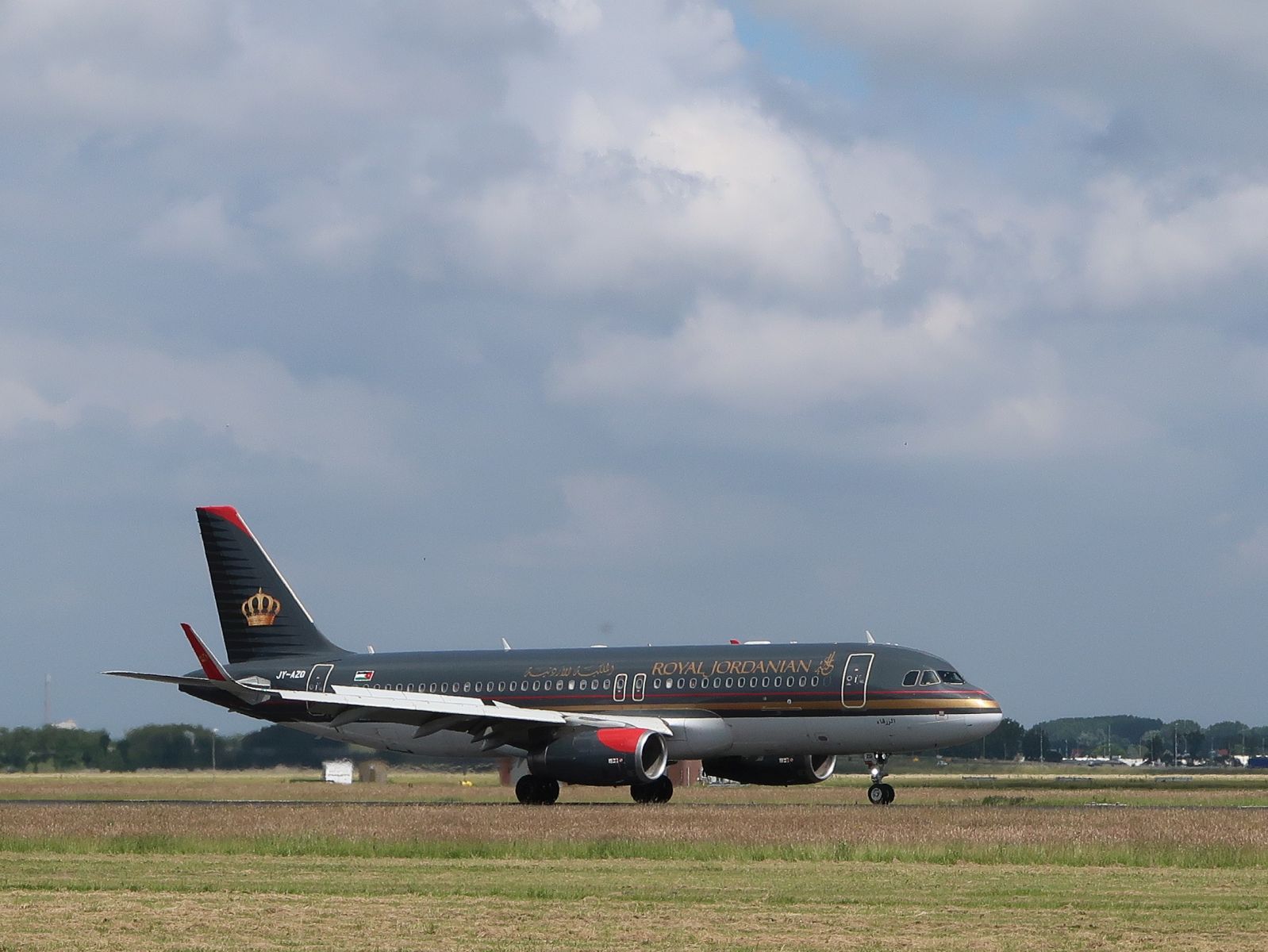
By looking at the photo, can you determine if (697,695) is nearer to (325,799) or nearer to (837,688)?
(837,688)

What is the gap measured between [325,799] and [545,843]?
2214cm

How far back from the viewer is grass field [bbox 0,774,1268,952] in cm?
1822

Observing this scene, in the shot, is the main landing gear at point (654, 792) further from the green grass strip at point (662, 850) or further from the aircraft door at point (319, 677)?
the green grass strip at point (662, 850)

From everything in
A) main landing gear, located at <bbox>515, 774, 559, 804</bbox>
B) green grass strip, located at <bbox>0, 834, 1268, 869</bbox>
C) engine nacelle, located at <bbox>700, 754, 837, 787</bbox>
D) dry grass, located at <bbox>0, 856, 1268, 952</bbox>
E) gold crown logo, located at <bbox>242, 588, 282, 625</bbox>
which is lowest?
dry grass, located at <bbox>0, 856, 1268, 952</bbox>

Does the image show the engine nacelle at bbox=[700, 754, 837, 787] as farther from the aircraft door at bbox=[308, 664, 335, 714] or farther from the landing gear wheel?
the aircraft door at bbox=[308, 664, 335, 714]

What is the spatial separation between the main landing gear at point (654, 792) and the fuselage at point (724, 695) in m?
0.93

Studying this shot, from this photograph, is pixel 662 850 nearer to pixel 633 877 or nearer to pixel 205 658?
pixel 633 877

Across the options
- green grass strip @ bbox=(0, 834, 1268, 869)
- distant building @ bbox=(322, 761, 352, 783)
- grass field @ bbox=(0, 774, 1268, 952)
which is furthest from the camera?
distant building @ bbox=(322, 761, 352, 783)

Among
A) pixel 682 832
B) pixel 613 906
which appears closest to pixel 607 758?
pixel 682 832

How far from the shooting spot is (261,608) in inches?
2202

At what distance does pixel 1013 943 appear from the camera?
1748cm

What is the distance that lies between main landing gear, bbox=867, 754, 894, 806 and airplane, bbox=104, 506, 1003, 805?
0.06m

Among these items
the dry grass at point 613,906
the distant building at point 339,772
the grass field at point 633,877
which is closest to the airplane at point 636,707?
the grass field at point 633,877

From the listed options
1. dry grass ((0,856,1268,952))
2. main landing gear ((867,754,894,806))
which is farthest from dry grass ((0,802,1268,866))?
main landing gear ((867,754,894,806))
